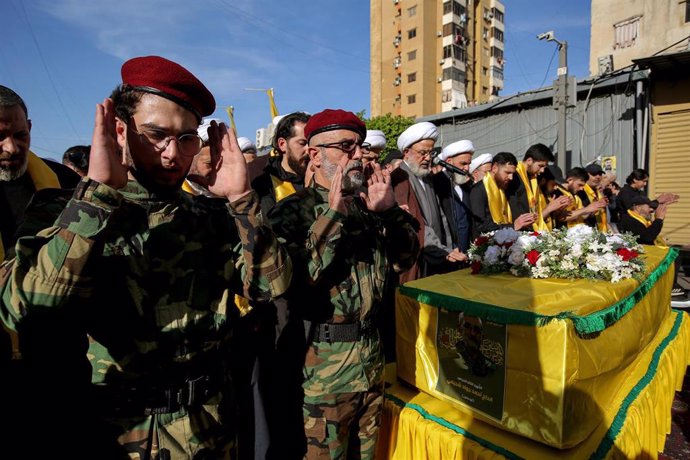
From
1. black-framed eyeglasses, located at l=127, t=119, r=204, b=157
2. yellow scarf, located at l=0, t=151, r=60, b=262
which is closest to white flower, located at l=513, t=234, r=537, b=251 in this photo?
black-framed eyeglasses, located at l=127, t=119, r=204, b=157

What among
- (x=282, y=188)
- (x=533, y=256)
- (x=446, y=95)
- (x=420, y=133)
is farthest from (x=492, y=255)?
(x=446, y=95)

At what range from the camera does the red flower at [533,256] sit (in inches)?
112

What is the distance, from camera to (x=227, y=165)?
139 centimetres

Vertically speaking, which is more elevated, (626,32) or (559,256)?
(626,32)

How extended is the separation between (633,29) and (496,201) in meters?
18.0

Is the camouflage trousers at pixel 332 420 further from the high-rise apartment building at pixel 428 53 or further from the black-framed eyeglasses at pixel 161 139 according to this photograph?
the high-rise apartment building at pixel 428 53

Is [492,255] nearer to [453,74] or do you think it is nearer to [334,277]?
[334,277]

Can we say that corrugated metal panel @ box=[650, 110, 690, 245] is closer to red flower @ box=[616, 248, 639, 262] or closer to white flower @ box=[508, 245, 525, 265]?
red flower @ box=[616, 248, 639, 262]

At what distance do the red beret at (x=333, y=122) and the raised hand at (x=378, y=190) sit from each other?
228 millimetres

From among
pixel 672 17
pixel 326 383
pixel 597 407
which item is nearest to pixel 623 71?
pixel 672 17

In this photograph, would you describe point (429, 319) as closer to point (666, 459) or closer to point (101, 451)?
point (101, 451)

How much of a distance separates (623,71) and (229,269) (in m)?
15.6

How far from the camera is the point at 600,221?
20.8ft

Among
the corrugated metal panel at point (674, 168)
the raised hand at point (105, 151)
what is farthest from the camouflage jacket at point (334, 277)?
the corrugated metal panel at point (674, 168)
